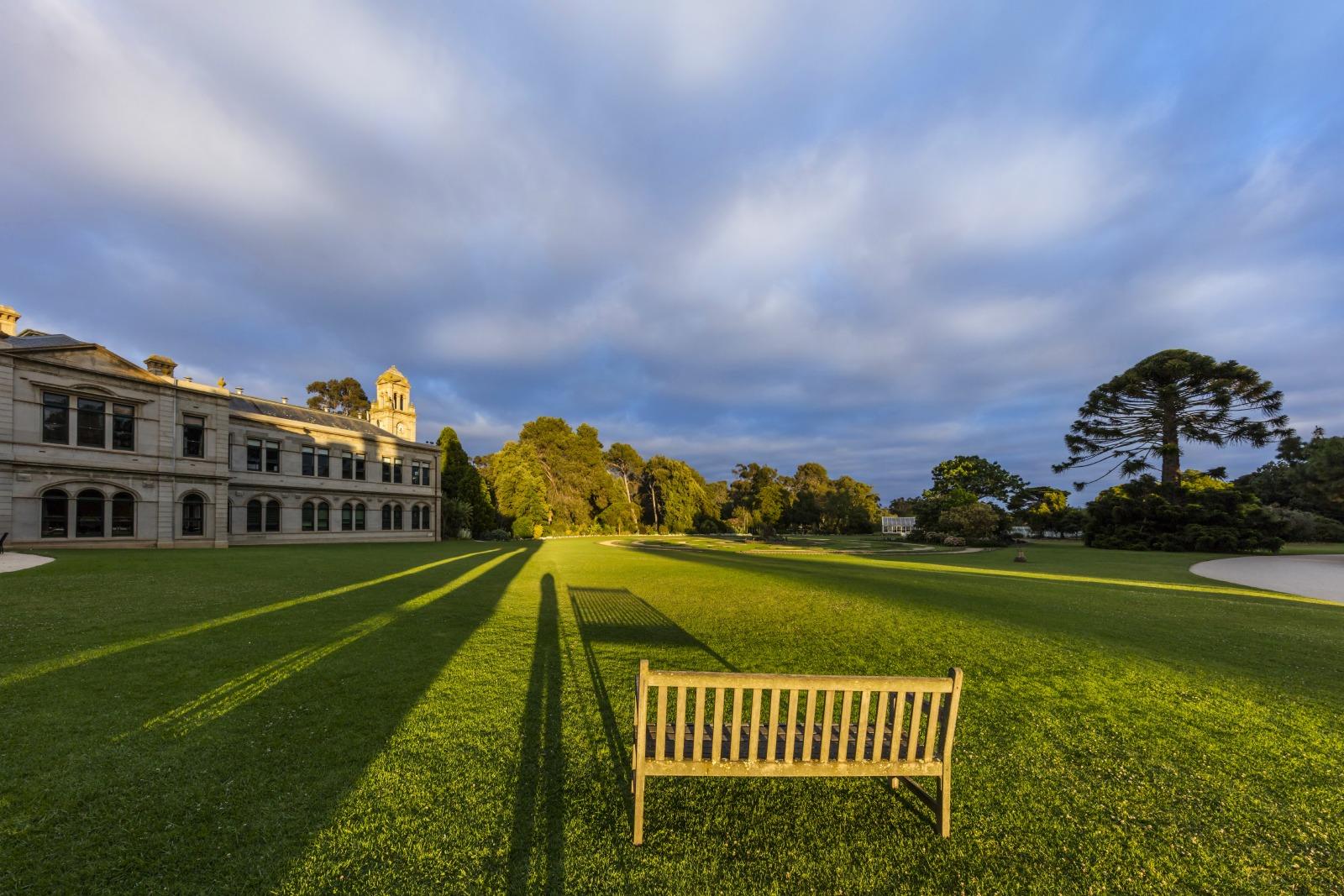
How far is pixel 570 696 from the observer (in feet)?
18.4

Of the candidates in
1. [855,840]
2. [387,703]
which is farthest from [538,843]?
[387,703]

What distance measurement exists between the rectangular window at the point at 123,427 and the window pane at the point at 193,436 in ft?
5.72

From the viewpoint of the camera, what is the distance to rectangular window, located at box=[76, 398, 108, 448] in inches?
883

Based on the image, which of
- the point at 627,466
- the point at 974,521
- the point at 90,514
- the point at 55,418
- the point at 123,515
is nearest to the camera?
the point at 55,418

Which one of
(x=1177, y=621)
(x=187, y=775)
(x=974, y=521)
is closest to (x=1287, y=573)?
(x=1177, y=621)

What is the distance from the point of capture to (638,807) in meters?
3.18

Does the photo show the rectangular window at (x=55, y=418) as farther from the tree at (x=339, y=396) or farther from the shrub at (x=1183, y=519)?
the shrub at (x=1183, y=519)

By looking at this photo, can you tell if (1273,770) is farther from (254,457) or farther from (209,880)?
(254,457)

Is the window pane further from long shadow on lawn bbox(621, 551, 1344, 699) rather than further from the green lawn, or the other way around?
long shadow on lawn bbox(621, 551, 1344, 699)

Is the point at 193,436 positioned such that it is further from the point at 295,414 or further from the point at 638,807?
the point at 638,807

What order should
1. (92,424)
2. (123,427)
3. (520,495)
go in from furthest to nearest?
(520,495), (123,427), (92,424)

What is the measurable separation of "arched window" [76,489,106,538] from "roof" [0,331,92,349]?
6.26m

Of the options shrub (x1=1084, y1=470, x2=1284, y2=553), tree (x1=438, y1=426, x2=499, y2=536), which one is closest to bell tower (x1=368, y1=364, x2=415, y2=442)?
tree (x1=438, y1=426, x2=499, y2=536)

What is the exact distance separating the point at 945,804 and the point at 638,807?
1999 millimetres
